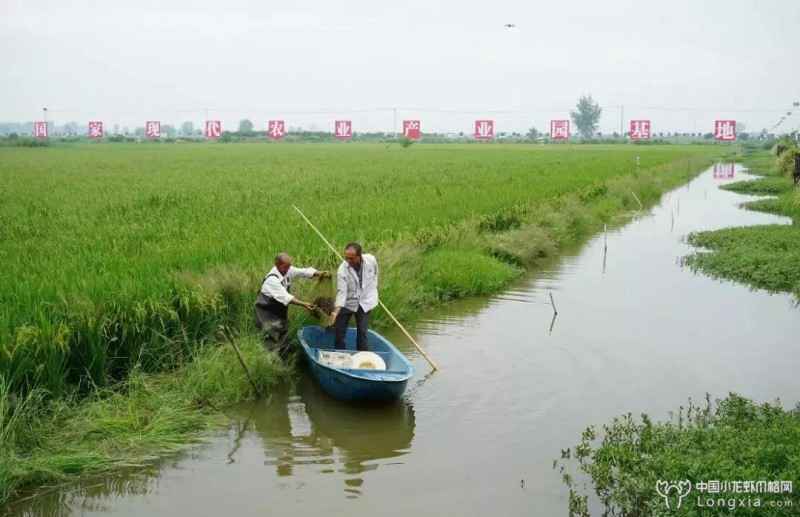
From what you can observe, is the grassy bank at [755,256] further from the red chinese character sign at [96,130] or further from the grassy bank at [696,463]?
the red chinese character sign at [96,130]

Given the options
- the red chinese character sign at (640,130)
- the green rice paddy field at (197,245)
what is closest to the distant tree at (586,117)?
the red chinese character sign at (640,130)

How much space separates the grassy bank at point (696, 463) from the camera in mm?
4656

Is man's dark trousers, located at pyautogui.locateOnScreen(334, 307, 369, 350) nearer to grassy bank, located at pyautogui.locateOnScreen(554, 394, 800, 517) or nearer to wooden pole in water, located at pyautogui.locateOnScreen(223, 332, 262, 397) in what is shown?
wooden pole in water, located at pyautogui.locateOnScreen(223, 332, 262, 397)

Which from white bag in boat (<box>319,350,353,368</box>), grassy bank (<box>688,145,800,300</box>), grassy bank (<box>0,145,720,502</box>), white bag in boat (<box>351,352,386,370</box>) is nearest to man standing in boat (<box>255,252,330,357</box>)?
grassy bank (<box>0,145,720,502</box>)

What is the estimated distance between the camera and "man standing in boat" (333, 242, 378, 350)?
788cm

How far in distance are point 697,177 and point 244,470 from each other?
39385 millimetres

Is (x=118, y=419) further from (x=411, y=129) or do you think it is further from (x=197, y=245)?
(x=411, y=129)

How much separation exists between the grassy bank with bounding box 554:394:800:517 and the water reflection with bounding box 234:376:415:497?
150 cm

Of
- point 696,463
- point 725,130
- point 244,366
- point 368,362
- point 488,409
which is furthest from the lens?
point 725,130

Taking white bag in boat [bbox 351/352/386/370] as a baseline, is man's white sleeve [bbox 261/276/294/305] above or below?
above

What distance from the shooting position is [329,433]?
695 centimetres

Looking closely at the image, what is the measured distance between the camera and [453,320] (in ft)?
35.4

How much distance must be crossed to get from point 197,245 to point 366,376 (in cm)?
418

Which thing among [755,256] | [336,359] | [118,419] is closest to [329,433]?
[336,359]
